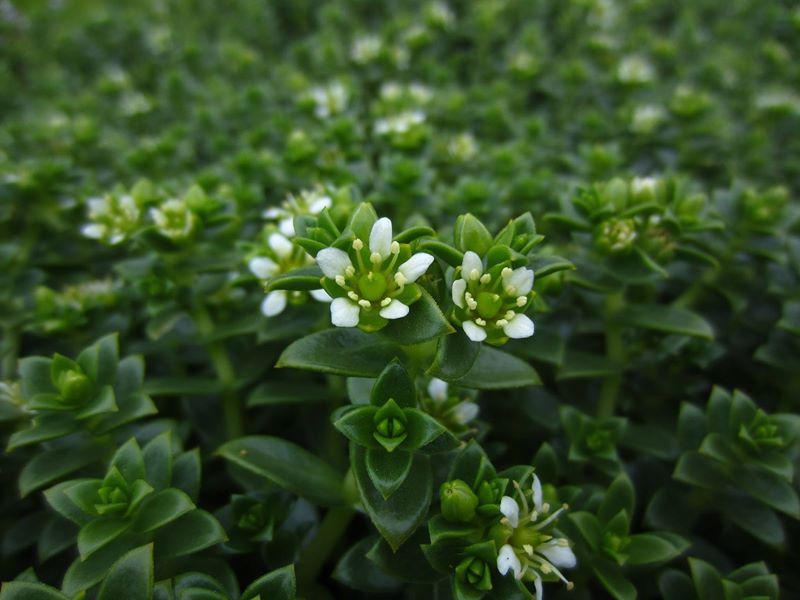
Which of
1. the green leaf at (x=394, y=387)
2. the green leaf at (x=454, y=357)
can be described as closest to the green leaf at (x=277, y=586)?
the green leaf at (x=394, y=387)

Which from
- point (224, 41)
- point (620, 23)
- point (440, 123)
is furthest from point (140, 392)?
point (620, 23)

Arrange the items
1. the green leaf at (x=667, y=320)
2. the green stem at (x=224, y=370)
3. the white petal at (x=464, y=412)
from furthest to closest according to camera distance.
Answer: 1. the green stem at (x=224, y=370)
2. the green leaf at (x=667, y=320)
3. the white petal at (x=464, y=412)

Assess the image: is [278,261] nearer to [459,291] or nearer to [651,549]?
[459,291]

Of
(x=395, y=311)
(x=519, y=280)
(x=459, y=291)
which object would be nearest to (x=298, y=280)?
(x=395, y=311)

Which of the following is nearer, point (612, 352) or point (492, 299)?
point (492, 299)

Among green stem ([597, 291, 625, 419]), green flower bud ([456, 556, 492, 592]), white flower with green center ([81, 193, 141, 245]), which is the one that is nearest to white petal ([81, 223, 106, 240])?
white flower with green center ([81, 193, 141, 245])

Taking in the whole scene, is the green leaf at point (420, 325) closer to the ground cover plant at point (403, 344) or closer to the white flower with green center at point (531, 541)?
the ground cover plant at point (403, 344)
